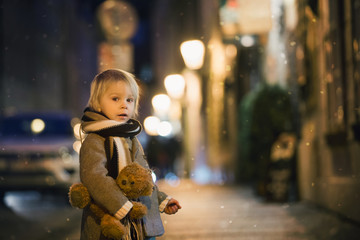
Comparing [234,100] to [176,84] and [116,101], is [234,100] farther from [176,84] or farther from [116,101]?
[116,101]

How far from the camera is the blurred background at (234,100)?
31.3ft

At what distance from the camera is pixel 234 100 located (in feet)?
76.5

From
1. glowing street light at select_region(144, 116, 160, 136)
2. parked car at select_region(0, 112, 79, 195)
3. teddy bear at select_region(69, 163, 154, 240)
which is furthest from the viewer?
glowing street light at select_region(144, 116, 160, 136)

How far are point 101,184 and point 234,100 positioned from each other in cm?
2030

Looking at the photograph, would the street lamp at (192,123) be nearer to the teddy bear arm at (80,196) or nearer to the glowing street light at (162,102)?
the glowing street light at (162,102)

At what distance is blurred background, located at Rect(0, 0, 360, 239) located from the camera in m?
9.55

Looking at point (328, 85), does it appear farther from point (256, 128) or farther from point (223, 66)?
point (223, 66)

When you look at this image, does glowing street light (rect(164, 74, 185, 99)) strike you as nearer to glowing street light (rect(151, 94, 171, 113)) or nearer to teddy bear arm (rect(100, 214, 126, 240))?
glowing street light (rect(151, 94, 171, 113))

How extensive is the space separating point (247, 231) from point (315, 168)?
13.1 ft

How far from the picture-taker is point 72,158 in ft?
45.0

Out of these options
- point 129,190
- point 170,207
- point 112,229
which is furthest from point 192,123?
point 112,229

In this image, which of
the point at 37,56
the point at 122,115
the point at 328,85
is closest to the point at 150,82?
the point at 37,56

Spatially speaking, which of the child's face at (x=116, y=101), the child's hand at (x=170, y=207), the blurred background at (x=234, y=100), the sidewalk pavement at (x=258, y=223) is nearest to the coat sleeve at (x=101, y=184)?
the child's face at (x=116, y=101)

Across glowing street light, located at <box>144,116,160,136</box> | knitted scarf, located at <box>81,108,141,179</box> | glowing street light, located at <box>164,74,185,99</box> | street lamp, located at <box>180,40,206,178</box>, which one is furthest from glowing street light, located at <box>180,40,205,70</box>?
glowing street light, located at <box>144,116,160,136</box>
